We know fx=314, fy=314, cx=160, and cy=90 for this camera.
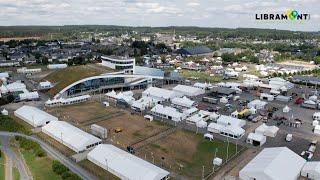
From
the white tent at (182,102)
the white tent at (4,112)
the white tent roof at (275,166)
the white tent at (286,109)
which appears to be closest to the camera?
the white tent roof at (275,166)

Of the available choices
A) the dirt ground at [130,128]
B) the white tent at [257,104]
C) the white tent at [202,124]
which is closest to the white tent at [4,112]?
the dirt ground at [130,128]

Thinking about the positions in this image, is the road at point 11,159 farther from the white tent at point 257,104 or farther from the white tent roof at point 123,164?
the white tent at point 257,104

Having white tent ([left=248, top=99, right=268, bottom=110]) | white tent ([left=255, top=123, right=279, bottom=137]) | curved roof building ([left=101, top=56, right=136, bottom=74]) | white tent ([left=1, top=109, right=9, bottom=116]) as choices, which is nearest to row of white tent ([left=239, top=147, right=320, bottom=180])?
white tent ([left=255, top=123, right=279, bottom=137])

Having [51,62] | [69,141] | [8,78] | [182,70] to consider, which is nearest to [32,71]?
[8,78]

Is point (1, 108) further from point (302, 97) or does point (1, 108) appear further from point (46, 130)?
point (302, 97)

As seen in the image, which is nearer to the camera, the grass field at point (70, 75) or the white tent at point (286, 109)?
the white tent at point (286, 109)

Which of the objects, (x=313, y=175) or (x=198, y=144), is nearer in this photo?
(x=313, y=175)
